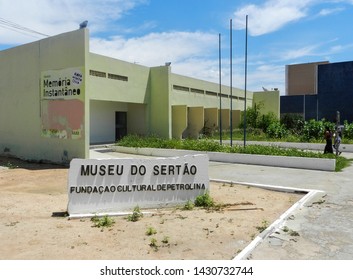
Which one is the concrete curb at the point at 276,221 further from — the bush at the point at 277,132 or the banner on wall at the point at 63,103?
the bush at the point at 277,132

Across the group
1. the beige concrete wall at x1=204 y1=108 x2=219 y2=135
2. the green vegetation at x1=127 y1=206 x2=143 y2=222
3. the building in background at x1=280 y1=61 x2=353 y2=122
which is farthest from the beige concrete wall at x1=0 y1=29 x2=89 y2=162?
the building in background at x1=280 y1=61 x2=353 y2=122

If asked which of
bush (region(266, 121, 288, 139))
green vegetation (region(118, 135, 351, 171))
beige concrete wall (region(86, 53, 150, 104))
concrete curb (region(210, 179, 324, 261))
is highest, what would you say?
beige concrete wall (region(86, 53, 150, 104))

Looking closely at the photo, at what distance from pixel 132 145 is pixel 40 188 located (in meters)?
9.04

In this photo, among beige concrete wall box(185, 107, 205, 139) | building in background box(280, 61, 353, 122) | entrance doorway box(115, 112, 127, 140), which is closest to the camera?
entrance doorway box(115, 112, 127, 140)

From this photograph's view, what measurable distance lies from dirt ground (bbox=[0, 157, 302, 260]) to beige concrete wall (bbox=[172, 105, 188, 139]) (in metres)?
15.0

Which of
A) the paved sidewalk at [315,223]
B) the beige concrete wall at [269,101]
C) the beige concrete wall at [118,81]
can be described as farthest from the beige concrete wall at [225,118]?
the paved sidewalk at [315,223]

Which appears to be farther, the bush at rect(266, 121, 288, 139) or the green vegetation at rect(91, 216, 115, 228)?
the bush at rect(266, 121, 288, 139)

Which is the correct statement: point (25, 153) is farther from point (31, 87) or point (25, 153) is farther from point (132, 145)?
point (132, 145)

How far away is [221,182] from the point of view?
33.7 ft

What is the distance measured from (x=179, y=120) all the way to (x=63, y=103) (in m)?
11.1

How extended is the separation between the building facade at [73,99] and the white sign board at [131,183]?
22.0ft

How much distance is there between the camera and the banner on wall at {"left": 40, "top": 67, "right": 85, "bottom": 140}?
43.4 feet

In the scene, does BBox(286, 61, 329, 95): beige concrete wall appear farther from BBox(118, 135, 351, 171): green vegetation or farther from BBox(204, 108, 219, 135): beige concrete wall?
BBox(118, 135, 351, 171): green vegetation
